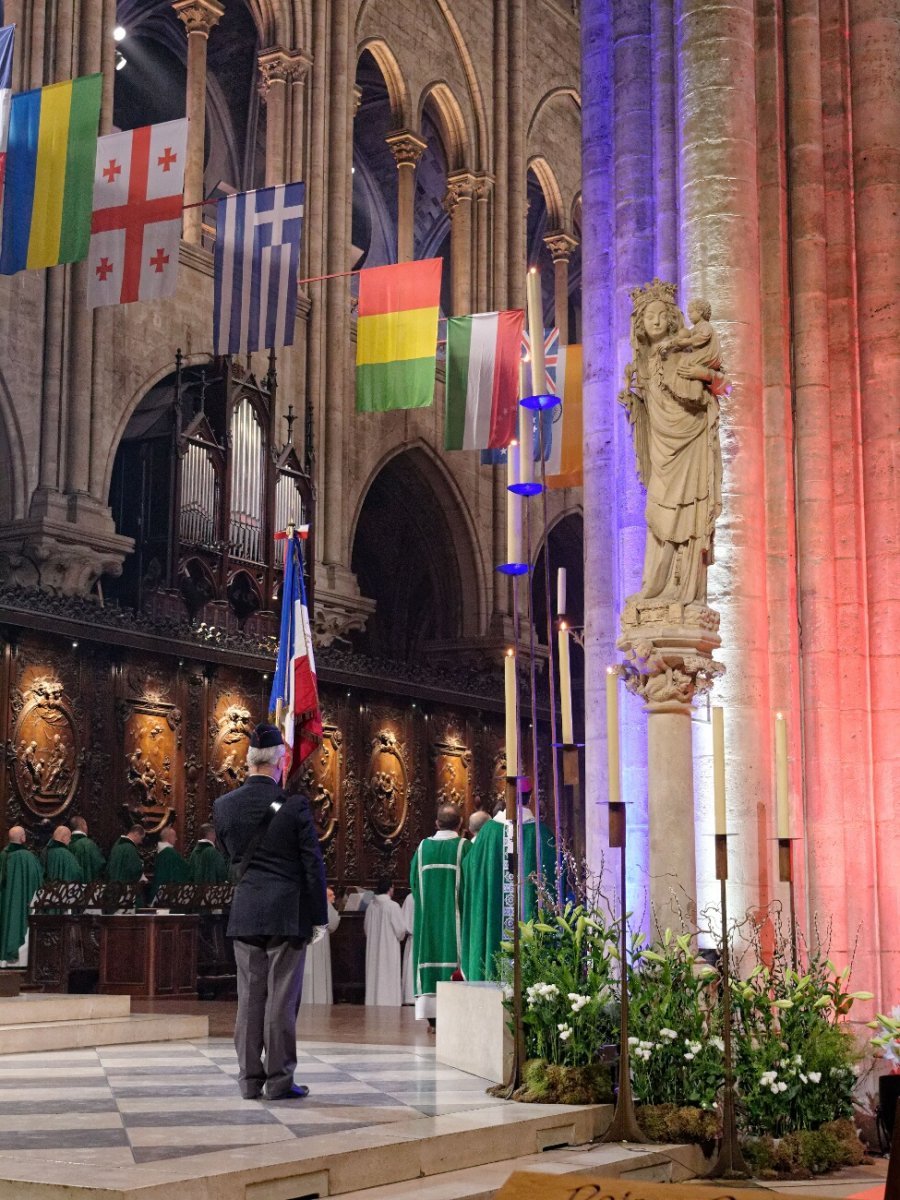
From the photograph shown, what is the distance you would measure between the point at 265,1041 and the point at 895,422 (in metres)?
6.23

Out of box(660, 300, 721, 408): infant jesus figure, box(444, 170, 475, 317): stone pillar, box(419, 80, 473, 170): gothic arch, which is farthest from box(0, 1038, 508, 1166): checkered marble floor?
box(419, 80, 473, 170): gothic arch

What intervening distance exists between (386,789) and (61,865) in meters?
7.74

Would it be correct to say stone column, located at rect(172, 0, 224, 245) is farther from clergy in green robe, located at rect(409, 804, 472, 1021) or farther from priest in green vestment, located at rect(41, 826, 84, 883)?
clergy in green robe, located at rect(409, 804, 472, 1021)

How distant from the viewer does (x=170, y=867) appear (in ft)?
53.7

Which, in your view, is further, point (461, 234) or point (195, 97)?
point (461, 234)

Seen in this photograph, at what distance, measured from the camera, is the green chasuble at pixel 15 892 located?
14859 millimetres

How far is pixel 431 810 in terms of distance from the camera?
23656 mm

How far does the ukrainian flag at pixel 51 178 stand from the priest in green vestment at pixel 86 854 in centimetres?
627

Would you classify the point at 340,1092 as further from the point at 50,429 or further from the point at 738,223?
the point at 50,429

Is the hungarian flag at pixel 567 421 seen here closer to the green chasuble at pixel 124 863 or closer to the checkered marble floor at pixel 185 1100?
the green chasuble at pixel 124 863

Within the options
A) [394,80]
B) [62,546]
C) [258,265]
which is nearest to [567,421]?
[258,265]

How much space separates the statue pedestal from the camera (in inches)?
322

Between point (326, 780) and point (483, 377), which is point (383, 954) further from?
point (483, 377)

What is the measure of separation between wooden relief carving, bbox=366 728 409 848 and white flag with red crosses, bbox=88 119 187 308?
34.3 feet
